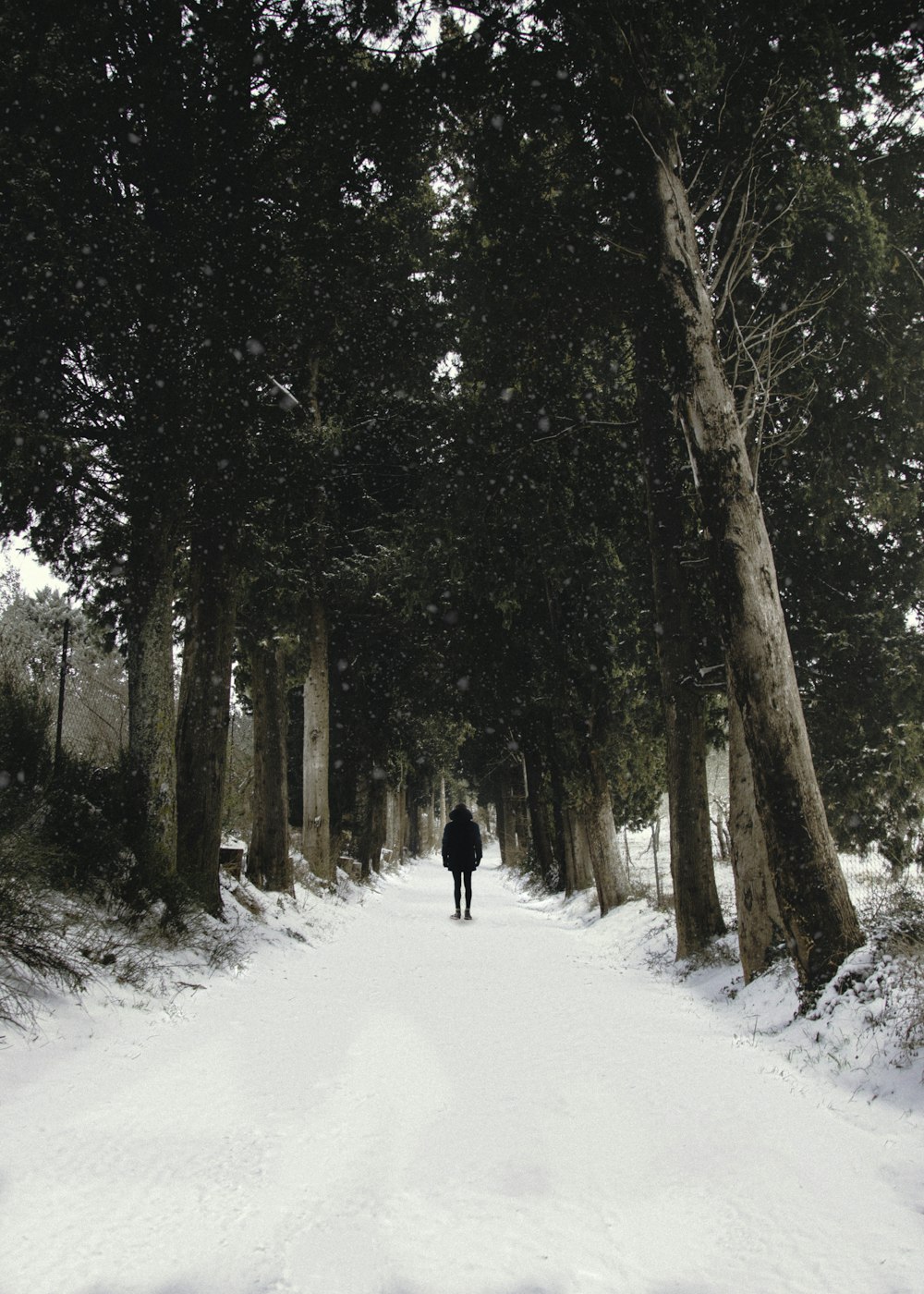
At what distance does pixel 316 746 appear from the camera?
48.6ft

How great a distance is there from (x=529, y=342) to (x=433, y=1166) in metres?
Result: 8.81

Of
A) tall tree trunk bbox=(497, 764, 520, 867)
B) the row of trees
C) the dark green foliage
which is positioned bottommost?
tall tree trunk bbox=(497, 764, 520, 867)

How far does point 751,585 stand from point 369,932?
8.19 m

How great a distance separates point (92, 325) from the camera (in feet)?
→ 26.3

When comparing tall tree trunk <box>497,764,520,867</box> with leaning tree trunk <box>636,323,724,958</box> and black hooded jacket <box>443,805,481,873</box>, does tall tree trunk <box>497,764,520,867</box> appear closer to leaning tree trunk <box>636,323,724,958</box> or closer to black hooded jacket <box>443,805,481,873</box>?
black hooded jacket <box>443,805,481,873</box>

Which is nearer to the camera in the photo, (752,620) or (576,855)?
(752,620)

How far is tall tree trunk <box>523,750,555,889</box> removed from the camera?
74.0ft

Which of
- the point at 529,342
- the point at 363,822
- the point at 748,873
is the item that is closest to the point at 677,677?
the point at 748,873

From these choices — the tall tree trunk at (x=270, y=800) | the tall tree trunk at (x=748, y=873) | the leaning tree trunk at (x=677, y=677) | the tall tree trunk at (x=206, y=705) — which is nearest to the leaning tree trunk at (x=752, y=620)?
the tall tree trunk at (x=748, y=873)

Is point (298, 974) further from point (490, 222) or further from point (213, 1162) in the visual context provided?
point (490, 222)

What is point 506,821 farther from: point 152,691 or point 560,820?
point 152,691

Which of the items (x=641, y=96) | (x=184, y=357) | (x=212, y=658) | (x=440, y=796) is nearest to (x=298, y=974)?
(x=212, y=658)

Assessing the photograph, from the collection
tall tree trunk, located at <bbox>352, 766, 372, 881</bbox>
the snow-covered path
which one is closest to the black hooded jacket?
tall tree trunk, located at <bbox>352, 766, 372, 881</bbox>

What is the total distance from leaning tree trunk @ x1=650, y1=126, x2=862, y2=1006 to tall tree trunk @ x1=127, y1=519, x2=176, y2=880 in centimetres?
557
